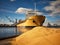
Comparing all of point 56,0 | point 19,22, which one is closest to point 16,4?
point 19,22

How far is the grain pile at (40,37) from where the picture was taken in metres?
2.16

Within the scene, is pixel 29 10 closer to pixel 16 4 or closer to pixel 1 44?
pixel 16 4

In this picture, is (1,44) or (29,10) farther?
(29,10)

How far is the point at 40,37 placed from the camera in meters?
2.22

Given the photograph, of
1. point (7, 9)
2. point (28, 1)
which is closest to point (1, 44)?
point (7, 9)

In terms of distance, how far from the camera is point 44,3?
7.75ft

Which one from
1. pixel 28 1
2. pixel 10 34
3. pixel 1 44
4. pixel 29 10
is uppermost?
pixel 28 1

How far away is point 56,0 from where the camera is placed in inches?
93.3

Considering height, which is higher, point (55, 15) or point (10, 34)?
point (55, 15)

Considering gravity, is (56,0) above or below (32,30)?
above

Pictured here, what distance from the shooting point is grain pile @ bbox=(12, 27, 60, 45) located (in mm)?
2158

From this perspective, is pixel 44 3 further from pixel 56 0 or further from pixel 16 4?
pixel 16 4

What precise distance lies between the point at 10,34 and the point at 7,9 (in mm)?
443

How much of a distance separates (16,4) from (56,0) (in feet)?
2.32
